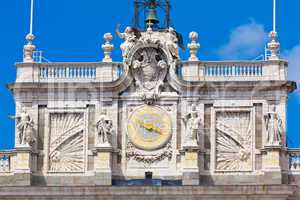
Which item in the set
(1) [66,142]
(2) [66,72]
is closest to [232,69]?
(2) [66,72]

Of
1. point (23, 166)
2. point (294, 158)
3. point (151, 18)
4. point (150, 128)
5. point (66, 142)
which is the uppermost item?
point (151, 18)

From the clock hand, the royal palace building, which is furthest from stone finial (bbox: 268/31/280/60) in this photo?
the clock hand

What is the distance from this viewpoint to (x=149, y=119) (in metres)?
47.8

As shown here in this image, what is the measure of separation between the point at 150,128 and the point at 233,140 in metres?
2.38

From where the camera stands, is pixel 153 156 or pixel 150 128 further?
pixel 150 128

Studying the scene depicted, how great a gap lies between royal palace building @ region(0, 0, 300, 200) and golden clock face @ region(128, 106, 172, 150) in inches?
1.1

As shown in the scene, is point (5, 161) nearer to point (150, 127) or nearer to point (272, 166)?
point (150, 127)

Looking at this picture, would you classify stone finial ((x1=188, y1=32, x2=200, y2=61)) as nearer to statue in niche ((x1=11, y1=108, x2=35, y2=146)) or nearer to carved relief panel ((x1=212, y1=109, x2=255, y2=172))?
carved relief panel ((x1=212, y1=109, x2=255, y2=172))

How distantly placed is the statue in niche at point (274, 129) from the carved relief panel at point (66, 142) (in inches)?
207

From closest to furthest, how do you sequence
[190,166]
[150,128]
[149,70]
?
[190,166], [150,128], [149,70]

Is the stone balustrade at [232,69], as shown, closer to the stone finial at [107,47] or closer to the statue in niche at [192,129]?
the statue in niche at [192,129]

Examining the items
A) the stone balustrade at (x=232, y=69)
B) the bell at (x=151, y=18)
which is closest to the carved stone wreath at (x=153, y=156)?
the stone balustrade at (x=232, y=69)

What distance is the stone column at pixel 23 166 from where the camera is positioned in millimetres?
47344

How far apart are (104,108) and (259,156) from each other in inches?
182
